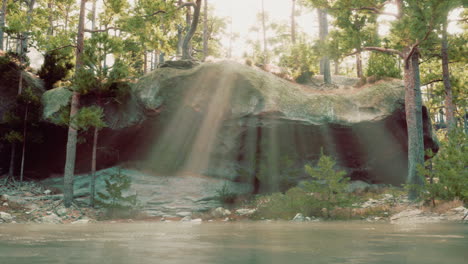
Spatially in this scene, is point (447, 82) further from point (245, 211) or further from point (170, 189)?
point (170, 189)

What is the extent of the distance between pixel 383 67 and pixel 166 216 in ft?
39.6

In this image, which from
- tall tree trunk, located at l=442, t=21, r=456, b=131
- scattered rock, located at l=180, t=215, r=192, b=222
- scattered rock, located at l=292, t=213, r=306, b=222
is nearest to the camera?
scattered rock, located at l=292, t=213, r=306, b=222

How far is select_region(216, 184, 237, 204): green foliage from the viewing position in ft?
48.5

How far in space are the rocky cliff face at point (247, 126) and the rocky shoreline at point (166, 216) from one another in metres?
2.88

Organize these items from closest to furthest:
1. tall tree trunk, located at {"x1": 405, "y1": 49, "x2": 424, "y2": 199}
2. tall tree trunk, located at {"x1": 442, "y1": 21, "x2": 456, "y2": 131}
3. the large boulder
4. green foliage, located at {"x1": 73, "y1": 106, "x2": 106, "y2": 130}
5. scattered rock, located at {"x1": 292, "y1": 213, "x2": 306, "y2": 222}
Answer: scattered rock, located at {"x1": 292, "y1": 213, "x2": 306, "y2": 222} → tall tree trunk, located at {"x1": 405, "y1": 49, "x2": 424, "y2": 199} → green foliage, located at {"x1": 73, "y1": 106, "x2": 106, "y2": 130} → the large boulder → tall tree trunk, located at {"x1": 442, "y1": 21, "x2": 456, "y2": 131}

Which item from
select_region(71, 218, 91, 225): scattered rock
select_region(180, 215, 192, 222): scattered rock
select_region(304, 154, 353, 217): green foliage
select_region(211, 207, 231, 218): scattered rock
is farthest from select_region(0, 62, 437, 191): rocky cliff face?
select_region(304, 154, 353, 217): green foliage

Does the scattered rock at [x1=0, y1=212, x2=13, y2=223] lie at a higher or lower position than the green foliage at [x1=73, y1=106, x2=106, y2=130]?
lower

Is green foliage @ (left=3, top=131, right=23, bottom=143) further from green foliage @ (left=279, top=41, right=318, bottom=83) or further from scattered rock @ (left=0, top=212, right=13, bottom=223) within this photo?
green foliage @ (left=279, top=41, right=318, bottom=83)

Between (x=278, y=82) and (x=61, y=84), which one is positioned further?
(x=61, y=84)

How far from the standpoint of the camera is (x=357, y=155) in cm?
1723

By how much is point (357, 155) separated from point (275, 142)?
3996mm

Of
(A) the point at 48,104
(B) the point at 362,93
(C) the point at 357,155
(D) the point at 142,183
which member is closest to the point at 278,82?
(B) the point at 362,93

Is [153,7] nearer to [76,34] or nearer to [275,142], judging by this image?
[76,34]

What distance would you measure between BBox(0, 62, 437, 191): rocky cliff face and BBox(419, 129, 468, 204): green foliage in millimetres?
6670
